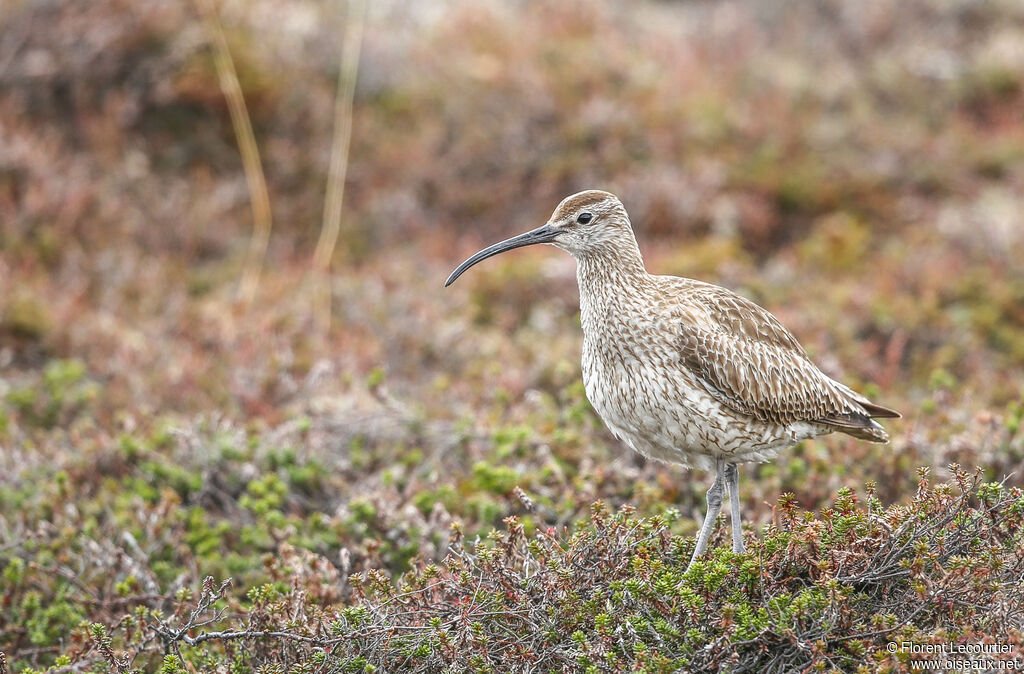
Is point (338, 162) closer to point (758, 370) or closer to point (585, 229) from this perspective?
point (585, 229)

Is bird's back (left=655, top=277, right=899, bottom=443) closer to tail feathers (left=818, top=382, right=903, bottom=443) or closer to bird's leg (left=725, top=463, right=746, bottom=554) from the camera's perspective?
tail feathers (left=818, top=382, right=903, bottom=443)

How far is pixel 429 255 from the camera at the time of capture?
1048cm

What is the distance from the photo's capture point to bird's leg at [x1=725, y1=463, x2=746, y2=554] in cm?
487

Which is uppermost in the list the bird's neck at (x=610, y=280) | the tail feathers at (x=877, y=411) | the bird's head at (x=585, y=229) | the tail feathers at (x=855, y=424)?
the bird's head at (x=585, y=229)

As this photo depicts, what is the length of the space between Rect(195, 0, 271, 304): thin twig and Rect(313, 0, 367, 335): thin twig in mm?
603

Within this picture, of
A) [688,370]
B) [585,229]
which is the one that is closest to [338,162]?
[585,229]

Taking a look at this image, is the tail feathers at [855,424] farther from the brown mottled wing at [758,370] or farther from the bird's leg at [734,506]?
the bird's leg at [734,506]

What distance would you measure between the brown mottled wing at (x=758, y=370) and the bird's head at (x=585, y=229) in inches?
19.0

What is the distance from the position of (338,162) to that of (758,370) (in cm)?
718

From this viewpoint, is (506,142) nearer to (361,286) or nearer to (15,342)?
(361,286)

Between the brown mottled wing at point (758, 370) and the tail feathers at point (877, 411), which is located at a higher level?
the brown mottled wing at point (758, 370)

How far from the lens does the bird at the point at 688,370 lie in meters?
Result: 4.96

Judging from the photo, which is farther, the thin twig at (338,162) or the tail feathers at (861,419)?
the thin twig at (338,162)

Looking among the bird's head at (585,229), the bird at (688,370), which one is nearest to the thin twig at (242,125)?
the bird's head at (585,229)
